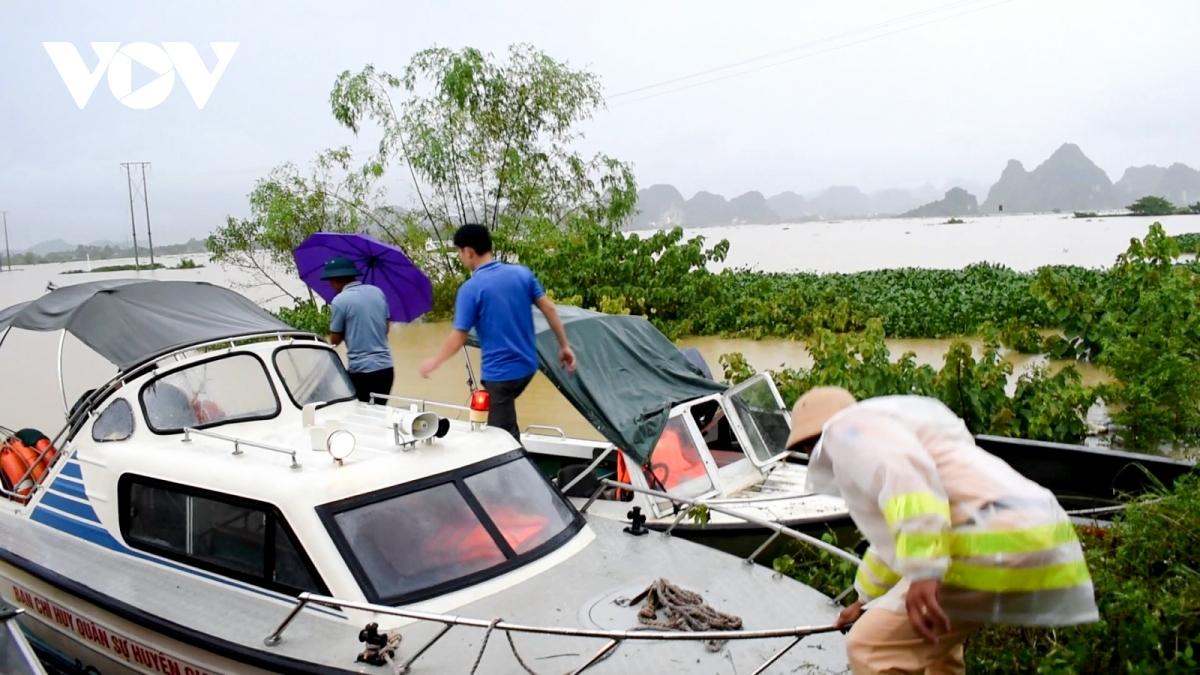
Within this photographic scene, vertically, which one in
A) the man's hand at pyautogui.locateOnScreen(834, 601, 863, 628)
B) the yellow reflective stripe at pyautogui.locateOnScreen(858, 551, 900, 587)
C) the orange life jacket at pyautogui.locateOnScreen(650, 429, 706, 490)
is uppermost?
the yellow reflective stripe at pyautogui.locateOnScreen(858, 551, 900, 587)

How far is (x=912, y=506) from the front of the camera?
2.45 meters

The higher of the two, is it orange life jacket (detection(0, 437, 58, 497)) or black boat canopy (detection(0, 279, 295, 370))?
black boat canopy (detection(0, 279, 295, 370))

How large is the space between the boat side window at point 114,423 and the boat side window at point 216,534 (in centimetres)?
34

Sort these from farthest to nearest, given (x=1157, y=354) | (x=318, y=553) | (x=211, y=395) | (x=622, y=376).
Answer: (x=1157, y=354) < (x=622, y=376) < (x=211, y=395) < (x=318, y=553)

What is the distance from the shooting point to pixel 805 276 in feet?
85.1

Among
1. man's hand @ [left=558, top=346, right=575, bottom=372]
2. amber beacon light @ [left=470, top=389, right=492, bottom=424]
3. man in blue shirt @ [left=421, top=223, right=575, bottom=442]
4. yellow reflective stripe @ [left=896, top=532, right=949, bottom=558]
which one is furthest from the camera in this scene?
man's hand @ [left=558, top=346, right=575, bottom=372]

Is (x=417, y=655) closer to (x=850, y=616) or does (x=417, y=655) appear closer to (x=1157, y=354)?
(x=850, y=616)

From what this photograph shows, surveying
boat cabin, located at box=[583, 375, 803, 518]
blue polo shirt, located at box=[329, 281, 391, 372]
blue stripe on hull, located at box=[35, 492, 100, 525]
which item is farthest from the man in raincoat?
blue polo shirt, located at box=[329, 281, 391, 372]

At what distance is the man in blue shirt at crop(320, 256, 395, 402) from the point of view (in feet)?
21.4

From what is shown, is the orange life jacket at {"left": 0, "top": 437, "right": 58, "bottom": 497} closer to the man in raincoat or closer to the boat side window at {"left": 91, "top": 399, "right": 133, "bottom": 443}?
the boat side window at {"left": 91, "top": 399, "right": 133, "bottom": 443}

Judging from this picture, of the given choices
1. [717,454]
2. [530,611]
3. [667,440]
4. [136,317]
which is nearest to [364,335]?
[136,317]

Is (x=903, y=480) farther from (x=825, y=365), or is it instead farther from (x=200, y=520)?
(x=825, y=365)

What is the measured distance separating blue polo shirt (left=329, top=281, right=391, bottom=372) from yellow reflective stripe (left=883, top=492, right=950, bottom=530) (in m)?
4.57

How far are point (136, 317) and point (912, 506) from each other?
4875 millimetres
